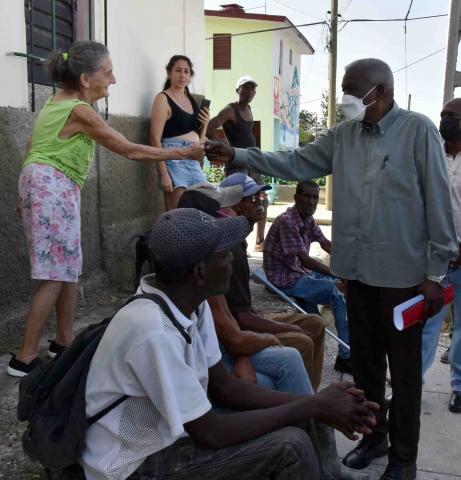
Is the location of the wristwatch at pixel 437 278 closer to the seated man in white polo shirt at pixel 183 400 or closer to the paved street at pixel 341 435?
the seated man in white polo shirt at pixel 183 400

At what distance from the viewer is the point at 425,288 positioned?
110 inches

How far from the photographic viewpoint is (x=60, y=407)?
6.07ft

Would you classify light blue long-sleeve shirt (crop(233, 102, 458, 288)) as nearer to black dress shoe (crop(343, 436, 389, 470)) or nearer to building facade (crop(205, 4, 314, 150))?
black dress shoe (crop(343, 436, 389, 470))

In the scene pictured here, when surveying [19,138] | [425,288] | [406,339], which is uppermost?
[19,138]

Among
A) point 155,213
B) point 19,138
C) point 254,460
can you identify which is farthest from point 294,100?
point 254,460

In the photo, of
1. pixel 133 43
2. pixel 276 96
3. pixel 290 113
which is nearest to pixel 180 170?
pixel 133 43

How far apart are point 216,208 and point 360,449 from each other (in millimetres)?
1405

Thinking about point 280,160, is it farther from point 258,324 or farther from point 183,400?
point 183,400

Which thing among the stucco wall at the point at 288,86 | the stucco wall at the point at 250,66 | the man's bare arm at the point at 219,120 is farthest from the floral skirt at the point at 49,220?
the stucco wall at the point at 288,86

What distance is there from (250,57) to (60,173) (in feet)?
71.9

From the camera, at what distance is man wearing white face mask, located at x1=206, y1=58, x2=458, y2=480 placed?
2.75 meters

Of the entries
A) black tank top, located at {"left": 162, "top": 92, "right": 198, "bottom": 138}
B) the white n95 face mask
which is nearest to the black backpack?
the white n95 face mask

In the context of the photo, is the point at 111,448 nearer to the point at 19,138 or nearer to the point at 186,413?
the point at 186,413

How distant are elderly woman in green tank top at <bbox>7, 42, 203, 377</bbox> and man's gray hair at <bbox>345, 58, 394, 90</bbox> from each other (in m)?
0.98
